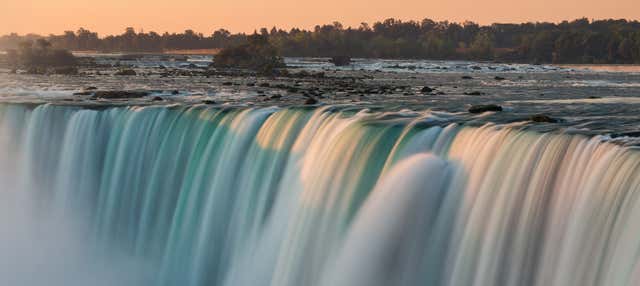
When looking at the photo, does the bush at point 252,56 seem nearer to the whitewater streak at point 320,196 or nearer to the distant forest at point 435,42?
the distant forest at point 435,42

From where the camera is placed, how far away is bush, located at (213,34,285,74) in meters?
64.6

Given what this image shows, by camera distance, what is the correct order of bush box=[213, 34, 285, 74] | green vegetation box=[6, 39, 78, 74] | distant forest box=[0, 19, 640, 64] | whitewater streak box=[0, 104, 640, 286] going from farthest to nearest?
distant forest box=[0, 19, 640, 64] < bush box=[213, 34, 285, 74] < green vegetation box=[6, 39, 78, 74] < whitewater streak box=[0, 104, 640, 286]

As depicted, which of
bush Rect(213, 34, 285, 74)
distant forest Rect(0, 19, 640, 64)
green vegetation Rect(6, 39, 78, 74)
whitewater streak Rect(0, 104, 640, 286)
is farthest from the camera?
distant forest Rect(0, 19, 640, 64)

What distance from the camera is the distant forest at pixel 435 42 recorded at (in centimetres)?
10031

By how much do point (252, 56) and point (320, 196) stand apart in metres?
53.4

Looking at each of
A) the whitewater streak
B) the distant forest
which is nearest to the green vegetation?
the distant forest

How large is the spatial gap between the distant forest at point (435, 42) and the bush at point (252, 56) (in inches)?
515

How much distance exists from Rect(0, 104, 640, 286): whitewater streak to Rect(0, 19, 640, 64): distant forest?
51.2 m

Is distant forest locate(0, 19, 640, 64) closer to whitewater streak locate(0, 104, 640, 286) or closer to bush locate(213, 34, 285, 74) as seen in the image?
bush locate(213, 34, 285, 74)

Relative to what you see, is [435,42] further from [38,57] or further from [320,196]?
[320,196]

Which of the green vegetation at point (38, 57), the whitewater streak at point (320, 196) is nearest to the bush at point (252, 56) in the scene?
the green vegetation at point (38, 57)

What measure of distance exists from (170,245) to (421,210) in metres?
7.50

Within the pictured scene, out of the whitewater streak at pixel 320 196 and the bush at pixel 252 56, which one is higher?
the whitewater streak at pixel 320 196

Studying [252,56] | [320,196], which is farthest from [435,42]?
[320,196]
